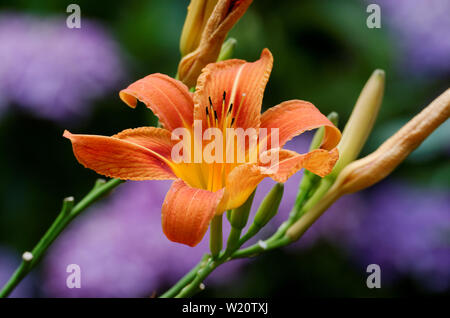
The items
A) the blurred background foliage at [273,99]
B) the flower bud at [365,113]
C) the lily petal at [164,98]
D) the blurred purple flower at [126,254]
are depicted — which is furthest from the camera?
the blurred background foliage at [273,99]

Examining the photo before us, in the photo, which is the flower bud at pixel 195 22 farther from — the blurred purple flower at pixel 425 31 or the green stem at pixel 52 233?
the blurred purple flower at pixel 425 31

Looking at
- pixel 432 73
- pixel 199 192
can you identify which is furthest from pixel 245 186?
A: pixel 432 73

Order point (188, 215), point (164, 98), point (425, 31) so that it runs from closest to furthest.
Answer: point (188, 215)
point (164, 98)
point (425, 31)

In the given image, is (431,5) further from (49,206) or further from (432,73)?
(49,206)

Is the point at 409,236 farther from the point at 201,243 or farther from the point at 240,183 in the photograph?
the point at 240,183

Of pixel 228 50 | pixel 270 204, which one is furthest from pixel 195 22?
pixel 270 204

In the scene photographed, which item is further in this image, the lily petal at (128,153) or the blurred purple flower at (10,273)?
the blurred purple flower at (10,273)

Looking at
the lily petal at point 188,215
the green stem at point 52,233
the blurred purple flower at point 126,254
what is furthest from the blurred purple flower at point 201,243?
the lily petal at point 188,215
